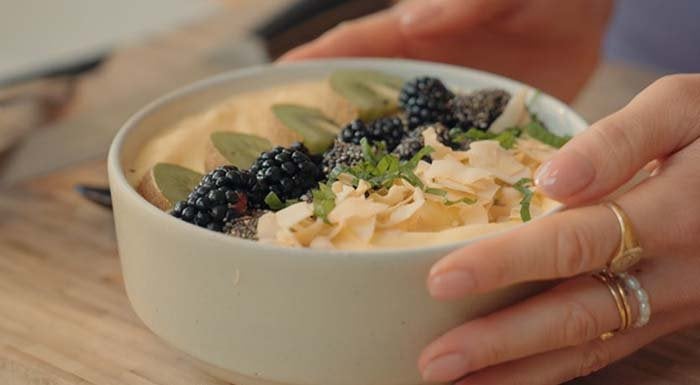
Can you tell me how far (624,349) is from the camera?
2.94ft

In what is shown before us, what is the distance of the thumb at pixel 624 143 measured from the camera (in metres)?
0.82

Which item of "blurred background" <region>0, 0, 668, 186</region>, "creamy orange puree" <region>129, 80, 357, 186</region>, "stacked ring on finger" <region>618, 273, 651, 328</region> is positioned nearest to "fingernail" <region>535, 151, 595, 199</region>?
"stacked ring on finger" <region>618, 273, 651, 328</region>

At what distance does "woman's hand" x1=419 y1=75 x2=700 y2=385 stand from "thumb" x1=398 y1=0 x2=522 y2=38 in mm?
498

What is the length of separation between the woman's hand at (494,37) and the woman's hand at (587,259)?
513 millimetres

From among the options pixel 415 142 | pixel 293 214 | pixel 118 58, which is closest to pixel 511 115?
pixel 415 142

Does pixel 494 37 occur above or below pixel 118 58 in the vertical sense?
above

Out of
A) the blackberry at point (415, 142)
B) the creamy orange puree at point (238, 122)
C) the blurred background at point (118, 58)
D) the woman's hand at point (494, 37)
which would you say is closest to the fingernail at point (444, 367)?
the blackberry at point (415, 142)

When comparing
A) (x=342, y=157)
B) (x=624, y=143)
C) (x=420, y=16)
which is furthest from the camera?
(x=420, y=16)

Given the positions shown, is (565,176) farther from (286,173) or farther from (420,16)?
(420,16)

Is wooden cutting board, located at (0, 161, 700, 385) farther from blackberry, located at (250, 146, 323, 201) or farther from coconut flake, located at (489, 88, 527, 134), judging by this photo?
coconut flake, located at (489, 88, 527, 134)

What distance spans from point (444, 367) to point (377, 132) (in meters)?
0.34

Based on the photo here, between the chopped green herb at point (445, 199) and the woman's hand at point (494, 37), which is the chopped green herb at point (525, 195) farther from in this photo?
the woman's hand at point (494, 37)

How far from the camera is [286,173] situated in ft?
2.98

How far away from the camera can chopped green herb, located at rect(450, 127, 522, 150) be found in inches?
39.9
